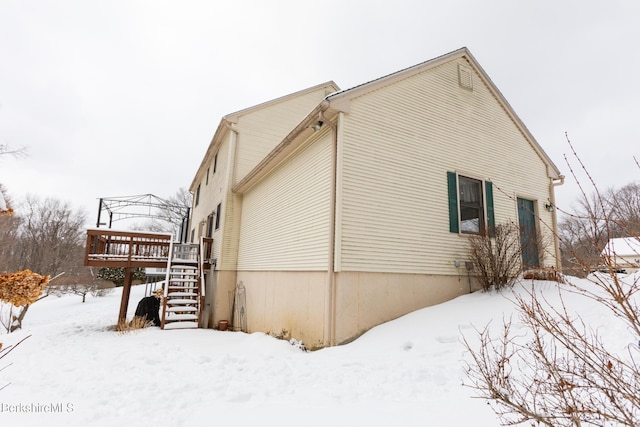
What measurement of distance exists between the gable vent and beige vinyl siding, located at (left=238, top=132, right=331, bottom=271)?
4665mm

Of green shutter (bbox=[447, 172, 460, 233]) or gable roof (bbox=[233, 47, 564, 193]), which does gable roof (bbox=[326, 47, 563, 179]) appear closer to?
gable roof (bbox=[233, 47, 564, 193])

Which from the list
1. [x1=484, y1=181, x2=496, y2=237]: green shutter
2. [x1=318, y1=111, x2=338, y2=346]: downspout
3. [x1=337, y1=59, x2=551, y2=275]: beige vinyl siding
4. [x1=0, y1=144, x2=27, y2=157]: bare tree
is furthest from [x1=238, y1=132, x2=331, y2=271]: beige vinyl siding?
[x1=0, y1=144, x2=27, y2=157]: bare tree

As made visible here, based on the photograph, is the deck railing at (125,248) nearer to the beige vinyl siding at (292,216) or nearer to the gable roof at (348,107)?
the beige vinyl siding at (292,216)

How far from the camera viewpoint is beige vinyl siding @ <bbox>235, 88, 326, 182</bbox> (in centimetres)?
1145

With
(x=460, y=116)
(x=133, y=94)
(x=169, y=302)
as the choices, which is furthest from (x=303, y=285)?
(x=133, y=94)

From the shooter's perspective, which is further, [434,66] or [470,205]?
[434,66]

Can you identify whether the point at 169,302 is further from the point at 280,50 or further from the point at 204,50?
the point at 280,50

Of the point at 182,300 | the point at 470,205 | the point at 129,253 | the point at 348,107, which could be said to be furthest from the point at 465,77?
the point at 129,253

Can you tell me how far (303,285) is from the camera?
677 centimetres

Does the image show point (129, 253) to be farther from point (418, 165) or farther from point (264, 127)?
point (418, 165)

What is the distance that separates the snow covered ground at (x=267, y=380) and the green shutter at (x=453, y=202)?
1615 millimetres

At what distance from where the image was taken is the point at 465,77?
28.8 feet

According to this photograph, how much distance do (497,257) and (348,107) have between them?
14.9 ft

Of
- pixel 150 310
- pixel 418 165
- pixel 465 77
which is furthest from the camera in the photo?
pixel 150 310
